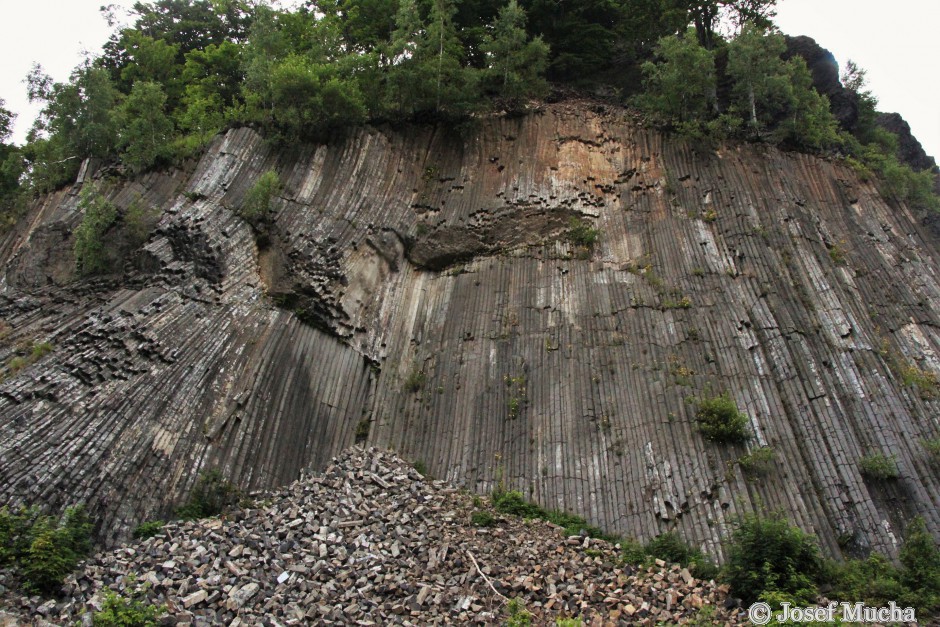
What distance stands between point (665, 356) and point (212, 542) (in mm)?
9710

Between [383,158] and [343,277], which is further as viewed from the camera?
[383,158]

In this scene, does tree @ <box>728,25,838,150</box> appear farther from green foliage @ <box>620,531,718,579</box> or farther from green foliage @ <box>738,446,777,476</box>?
green foliage @ <box>620,531,718,579</box>

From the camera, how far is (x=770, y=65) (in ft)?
67.5

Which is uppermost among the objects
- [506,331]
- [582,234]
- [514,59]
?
[514,59]

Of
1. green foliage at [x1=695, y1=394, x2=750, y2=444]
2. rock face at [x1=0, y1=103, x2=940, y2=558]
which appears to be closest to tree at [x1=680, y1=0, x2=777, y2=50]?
rock face at [x1=0, y1=103, x2=940, y2=558]

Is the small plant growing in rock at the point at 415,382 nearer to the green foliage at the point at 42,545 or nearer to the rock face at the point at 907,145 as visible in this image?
the green foliage at the point at 42,545

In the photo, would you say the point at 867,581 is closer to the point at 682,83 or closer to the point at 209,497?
the point at 209,497

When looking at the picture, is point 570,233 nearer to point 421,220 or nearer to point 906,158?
point 421,220

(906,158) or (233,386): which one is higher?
(906,158)

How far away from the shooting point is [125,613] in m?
9.20

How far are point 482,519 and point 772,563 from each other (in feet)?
15.5

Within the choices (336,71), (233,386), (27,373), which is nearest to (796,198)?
(336,71)

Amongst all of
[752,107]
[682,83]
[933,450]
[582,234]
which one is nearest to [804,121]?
[752,107]

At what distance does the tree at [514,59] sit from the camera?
21.4 metres
